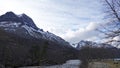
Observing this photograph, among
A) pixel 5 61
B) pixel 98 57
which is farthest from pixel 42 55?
pixel 5 61

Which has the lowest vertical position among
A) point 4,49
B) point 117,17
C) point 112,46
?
point 112,46

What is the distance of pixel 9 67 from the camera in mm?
82250

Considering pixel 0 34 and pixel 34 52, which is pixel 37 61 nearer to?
pixel 34 52

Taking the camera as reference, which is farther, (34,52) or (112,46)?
(34,52)

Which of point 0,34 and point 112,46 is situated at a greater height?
point 0,34

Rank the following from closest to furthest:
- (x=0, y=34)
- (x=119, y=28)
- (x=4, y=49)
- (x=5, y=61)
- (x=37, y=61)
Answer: (x=119, y=28) < (x=0, y=34) < (x=5, y=61) < (x=4, y=49) < (x=37, y=61)

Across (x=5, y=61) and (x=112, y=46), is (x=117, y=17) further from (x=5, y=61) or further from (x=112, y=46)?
(x=5, y=61)

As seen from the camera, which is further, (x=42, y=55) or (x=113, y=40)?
(x=42, y=55)

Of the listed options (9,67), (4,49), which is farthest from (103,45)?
(4,49)

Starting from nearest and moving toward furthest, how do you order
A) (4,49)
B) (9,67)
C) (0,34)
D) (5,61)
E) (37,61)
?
(0,34) < (9,67) < (5,61) < (4,49) < (37,61)

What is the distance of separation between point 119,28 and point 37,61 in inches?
4136

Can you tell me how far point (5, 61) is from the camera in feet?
293

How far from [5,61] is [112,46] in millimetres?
79726

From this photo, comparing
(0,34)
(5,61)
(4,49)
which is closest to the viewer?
(0,34)
